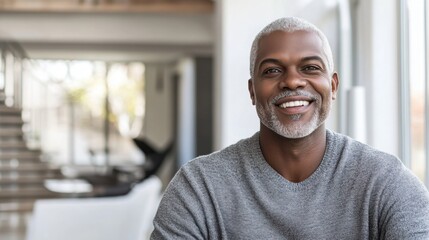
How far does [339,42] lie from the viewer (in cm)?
408

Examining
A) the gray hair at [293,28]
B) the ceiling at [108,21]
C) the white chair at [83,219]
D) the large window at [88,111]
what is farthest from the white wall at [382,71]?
the large window at [88,111]

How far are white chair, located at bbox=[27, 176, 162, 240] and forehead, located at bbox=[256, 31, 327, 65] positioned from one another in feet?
11.6

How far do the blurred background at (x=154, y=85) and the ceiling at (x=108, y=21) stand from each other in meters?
0.01

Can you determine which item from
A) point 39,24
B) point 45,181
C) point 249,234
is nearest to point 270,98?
point 249,234

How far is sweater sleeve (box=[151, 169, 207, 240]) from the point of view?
131 centimetres

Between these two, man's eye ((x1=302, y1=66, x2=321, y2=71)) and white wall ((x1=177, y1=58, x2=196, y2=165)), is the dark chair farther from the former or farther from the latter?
man's eye ((x1=302, y1=66, x2=321, y2=71))

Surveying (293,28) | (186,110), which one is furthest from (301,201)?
(186,110)

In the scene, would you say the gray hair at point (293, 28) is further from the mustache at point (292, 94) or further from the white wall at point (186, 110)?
the white wall at point (186, 110)

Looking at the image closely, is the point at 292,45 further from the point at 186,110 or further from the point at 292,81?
the point at 186,110

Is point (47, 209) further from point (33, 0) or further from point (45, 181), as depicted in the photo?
point (45, 181)

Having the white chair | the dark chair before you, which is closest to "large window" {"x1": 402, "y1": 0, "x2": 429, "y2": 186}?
the white chair

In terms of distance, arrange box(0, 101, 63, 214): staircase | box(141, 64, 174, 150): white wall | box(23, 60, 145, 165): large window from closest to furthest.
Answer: box(0, 101, 63, 214): staircase
box(23, 60, 145, 165): large window
box(141, 64, 174, 150): white wall

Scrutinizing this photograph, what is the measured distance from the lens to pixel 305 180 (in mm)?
1325

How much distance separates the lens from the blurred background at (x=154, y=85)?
11.0 feet
